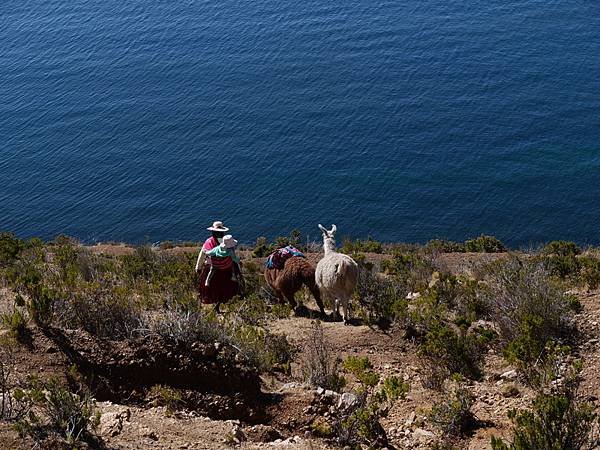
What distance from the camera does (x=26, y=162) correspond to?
175ft

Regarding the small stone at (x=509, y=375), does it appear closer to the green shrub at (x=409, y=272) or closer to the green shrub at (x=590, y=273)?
the green shrub at (x=409, y=272)

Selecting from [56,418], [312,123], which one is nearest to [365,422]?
[56,418]

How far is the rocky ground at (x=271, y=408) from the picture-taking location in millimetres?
8219

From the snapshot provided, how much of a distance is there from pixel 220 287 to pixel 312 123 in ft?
128

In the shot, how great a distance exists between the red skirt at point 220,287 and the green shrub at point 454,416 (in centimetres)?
643

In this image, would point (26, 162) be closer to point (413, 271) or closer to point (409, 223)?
point (409, 223)

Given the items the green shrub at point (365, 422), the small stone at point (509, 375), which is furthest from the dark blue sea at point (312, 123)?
the green shrub at point (365, 422)

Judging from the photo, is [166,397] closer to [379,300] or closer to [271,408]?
[271,408]

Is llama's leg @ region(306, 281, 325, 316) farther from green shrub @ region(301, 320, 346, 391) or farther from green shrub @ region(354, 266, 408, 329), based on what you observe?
green shrub @ region(301, 320, 346, 391)

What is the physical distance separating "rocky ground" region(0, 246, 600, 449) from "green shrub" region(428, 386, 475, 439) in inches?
5.4

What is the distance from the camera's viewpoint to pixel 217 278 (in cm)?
1493

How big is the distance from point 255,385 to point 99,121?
50676 millimetres

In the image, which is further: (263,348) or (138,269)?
(138,269)

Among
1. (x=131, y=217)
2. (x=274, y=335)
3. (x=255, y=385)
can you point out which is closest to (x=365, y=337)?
(x=274, y=335)
